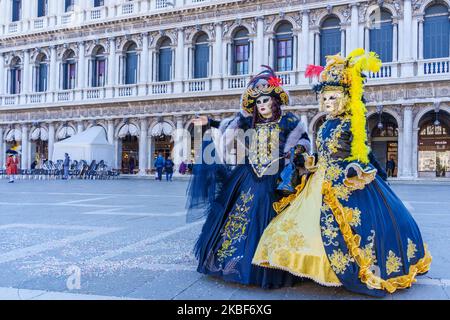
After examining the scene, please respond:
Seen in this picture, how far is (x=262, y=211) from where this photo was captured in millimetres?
3586

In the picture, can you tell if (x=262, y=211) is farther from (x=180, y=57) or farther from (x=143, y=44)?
(x=143, y=44)

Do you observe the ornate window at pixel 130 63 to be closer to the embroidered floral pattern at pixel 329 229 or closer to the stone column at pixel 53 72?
the stone column at pixel 53 72

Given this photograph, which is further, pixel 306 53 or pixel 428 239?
pixel 306 53

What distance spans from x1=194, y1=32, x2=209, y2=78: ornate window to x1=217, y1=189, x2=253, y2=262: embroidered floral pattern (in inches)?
799

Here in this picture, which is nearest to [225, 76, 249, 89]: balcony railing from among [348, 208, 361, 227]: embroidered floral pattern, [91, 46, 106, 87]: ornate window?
[91, 46, 106, 87]: ornate window

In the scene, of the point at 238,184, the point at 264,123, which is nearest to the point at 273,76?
the point at 264,123

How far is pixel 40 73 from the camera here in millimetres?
28219

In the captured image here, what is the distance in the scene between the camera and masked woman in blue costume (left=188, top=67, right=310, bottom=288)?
11.3ft

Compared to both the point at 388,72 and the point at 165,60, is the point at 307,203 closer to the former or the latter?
the point at 388,72

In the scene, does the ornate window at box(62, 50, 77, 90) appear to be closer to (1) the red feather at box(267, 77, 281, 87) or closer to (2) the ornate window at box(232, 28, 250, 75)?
(2) the ornate window at box(232, 28, 250, 75)

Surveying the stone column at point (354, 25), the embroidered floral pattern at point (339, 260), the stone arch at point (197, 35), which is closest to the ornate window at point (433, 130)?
the stone column at point (354, 25)

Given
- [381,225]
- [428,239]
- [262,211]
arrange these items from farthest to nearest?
[428,239]
[262,211]
[381,225]
